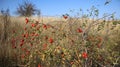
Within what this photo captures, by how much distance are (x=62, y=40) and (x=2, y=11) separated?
7.94 feet

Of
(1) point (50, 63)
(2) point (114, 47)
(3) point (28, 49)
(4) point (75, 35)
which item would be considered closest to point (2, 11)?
(3) point (28, 49)

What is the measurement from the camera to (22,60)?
515 centimetres

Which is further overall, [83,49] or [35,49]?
[35,49]

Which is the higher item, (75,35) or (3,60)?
(75,35)

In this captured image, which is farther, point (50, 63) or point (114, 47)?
point (114, 47)

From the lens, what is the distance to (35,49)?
5.14 meters

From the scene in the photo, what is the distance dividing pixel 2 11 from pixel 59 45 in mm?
2577

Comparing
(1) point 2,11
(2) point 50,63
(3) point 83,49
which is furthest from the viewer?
(1) point 2,11

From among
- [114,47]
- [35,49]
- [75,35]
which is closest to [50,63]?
[35,49]

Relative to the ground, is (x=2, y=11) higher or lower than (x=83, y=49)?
higher

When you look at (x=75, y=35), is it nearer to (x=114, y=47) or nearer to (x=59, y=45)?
(x=59, y=45)

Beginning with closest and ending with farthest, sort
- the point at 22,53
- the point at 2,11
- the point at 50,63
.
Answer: the point at 50,63 → the point at 22,53 → the point at 2,11

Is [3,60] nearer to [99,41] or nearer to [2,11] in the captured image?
[2,11]

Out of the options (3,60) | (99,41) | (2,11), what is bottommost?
(3,60)
